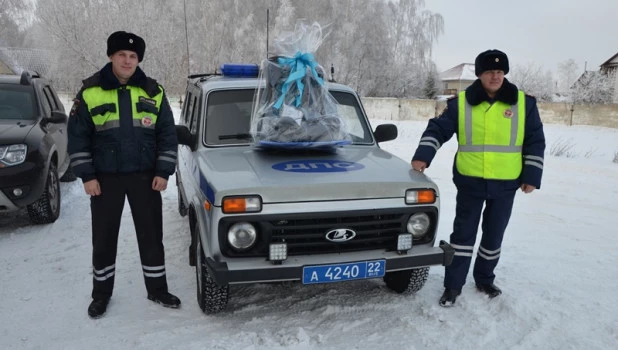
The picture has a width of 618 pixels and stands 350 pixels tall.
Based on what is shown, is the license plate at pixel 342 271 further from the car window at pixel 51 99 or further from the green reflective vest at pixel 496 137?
the car window at pixel 51 99

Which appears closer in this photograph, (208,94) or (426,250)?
(426,250)

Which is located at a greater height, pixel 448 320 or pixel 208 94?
pixel 208 94

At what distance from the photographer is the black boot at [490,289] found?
410 centimetres

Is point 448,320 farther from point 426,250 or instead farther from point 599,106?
point 599,106

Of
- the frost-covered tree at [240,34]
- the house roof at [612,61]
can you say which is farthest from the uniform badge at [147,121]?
the house roof at [612,61]

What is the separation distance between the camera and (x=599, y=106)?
28609 mm

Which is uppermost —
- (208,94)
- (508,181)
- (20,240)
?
(208,94)

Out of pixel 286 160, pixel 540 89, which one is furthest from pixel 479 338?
pixel 540 89

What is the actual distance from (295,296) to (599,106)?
30.2 metres

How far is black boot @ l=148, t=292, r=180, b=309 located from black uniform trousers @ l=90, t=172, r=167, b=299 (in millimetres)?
41

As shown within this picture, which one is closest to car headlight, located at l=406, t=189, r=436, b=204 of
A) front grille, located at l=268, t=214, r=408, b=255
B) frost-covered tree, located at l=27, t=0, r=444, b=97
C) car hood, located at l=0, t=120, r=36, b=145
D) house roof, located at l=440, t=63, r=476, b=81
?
front grille, located at l=268, t=214, r=408, b=255

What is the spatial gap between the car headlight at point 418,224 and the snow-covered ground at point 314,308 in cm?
69

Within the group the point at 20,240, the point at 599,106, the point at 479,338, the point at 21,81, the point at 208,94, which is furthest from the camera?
the point at 599,106

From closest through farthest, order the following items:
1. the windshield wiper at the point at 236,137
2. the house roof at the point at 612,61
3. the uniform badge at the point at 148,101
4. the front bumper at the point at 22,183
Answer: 1. the uniform badge at the point at 148,101
2. the windshield wiper at the point at 236,137
3. the front bumper at the point at 22,183
4. the house roof at the point at 612,61
